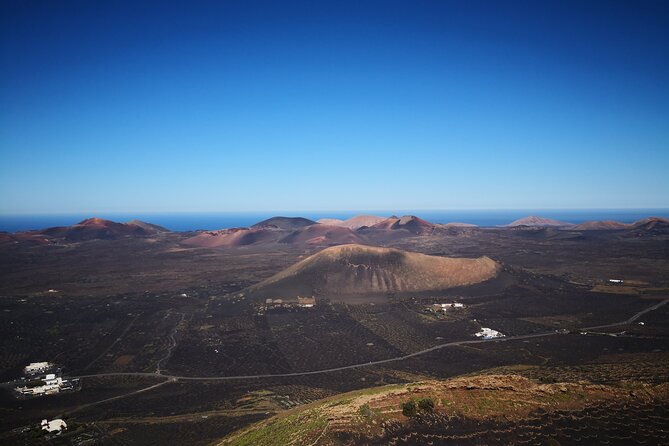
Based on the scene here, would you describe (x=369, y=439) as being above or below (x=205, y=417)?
above

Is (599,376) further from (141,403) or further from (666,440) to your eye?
(141,403)

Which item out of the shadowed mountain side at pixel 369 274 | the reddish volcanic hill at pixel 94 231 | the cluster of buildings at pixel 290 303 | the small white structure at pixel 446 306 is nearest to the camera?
the small white structure at pixel 446 306

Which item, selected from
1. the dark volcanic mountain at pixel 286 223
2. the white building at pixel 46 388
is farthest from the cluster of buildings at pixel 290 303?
the dark volcanic mountain at pixel 286 223

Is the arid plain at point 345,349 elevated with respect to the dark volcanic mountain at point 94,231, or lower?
lower

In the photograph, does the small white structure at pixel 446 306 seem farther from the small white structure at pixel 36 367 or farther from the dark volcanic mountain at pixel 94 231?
the dark volcanic mountain at pixel 94 231

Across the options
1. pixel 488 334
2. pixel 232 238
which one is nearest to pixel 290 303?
pixel 488 334

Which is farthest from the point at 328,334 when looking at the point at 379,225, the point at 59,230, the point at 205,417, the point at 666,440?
the point at 59,230
